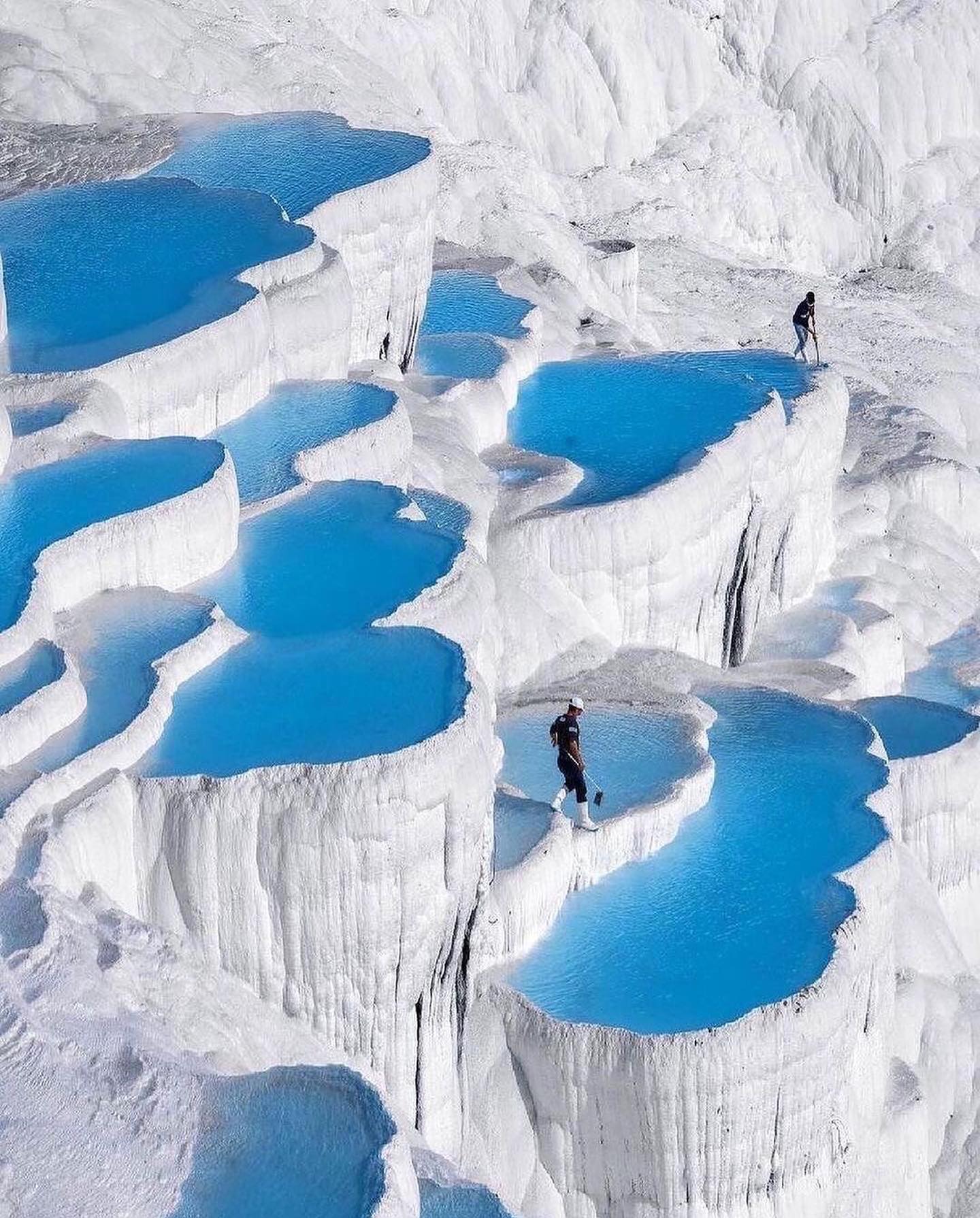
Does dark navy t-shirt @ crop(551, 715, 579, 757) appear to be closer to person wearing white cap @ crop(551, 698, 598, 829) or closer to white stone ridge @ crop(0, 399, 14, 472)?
person wearing white cap @ crop(551, 698, 598, 829)

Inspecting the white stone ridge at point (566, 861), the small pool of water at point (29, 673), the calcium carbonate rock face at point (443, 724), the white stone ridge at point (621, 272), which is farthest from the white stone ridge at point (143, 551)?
the white stone ridge at point (621, 272)

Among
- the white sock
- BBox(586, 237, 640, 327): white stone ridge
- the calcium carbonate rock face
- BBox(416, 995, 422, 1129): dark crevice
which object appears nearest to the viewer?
the calcium carbonate rock face

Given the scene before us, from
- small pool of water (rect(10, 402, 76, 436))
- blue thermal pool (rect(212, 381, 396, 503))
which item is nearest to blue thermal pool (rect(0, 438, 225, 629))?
small pool of water (rect(10, 402, 76, 436))

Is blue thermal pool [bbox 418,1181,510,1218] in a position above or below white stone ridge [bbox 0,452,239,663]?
below

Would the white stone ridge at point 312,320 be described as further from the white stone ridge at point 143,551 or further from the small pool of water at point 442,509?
the white stone ridge at point 143,551

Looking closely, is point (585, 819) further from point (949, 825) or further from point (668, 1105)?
point (949, 825)
